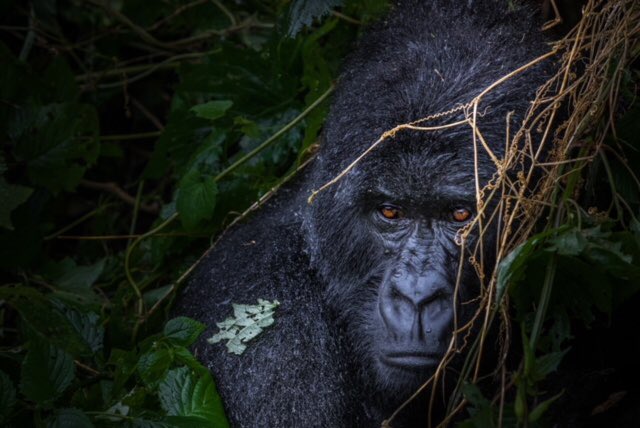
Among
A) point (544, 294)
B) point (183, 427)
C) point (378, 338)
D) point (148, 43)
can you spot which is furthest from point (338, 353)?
point (148, 43)

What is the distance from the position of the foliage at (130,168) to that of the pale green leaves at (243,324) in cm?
24

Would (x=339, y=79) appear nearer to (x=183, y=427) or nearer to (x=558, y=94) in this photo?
(x=558, y=94)

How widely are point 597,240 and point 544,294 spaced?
0.23 meters

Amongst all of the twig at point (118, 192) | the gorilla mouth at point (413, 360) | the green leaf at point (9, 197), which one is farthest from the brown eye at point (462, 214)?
the twig at point (118, 192)

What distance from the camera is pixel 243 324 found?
148 inches

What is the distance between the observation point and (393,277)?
325cm

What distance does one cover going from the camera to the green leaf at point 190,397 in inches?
129

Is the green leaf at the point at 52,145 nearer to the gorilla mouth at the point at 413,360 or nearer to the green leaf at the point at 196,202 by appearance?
the green leaf at the point at 196,202

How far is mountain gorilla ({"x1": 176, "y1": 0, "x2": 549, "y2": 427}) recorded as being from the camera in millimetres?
3271

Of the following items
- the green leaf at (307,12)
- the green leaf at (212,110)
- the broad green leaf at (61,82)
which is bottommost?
the green leaf at (212,110)

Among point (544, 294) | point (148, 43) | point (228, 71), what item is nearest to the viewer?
point (544, 294)

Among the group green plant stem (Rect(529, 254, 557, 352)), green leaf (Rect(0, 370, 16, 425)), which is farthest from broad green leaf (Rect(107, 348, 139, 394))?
green plant stem (Rect(529, 254, 557, 352))

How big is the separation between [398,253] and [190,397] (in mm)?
952

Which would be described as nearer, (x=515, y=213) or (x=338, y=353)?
(x=515, y=213)
